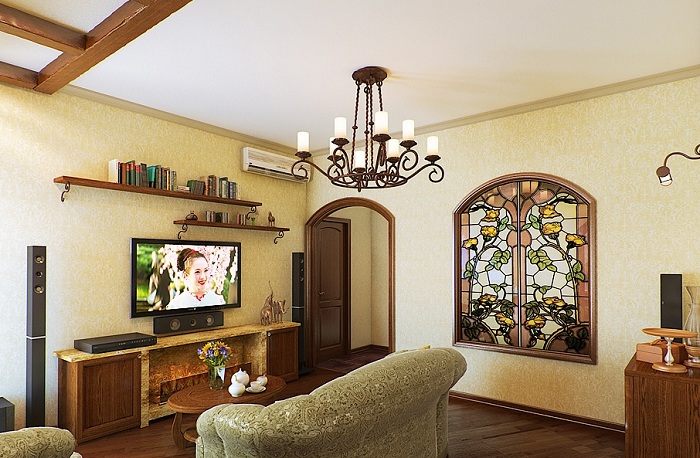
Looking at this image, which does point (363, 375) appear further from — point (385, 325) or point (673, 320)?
point (385, 325)

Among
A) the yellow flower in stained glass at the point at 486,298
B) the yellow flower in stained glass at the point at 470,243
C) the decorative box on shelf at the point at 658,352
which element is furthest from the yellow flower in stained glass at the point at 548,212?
the decorative box on shelf at the point at 658,352

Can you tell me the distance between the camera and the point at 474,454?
346 cm

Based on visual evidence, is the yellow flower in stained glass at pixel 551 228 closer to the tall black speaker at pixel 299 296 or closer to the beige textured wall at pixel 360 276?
the tall black speaker at pixel 299 296

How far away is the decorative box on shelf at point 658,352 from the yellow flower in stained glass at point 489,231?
1.75 m

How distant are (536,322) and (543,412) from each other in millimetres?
782

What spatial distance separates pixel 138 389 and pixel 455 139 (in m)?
3.72

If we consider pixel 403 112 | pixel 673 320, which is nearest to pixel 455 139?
pixel 403 112

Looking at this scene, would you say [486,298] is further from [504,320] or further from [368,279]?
[368,279]

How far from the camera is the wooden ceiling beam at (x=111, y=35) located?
2592mm

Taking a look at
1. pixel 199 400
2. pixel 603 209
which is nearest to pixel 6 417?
pixel 199 400

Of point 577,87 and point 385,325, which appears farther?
point 385,325

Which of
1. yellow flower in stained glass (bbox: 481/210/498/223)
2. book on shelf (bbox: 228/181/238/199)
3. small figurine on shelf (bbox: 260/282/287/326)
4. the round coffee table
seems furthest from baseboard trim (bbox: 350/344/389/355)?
the round coffee table

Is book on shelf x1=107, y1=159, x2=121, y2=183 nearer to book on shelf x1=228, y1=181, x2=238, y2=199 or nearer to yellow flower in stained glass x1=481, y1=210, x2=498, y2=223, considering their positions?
book on shelf x1=228, y1=181, x2=238, y2=199

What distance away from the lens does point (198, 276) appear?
482 centimetres
